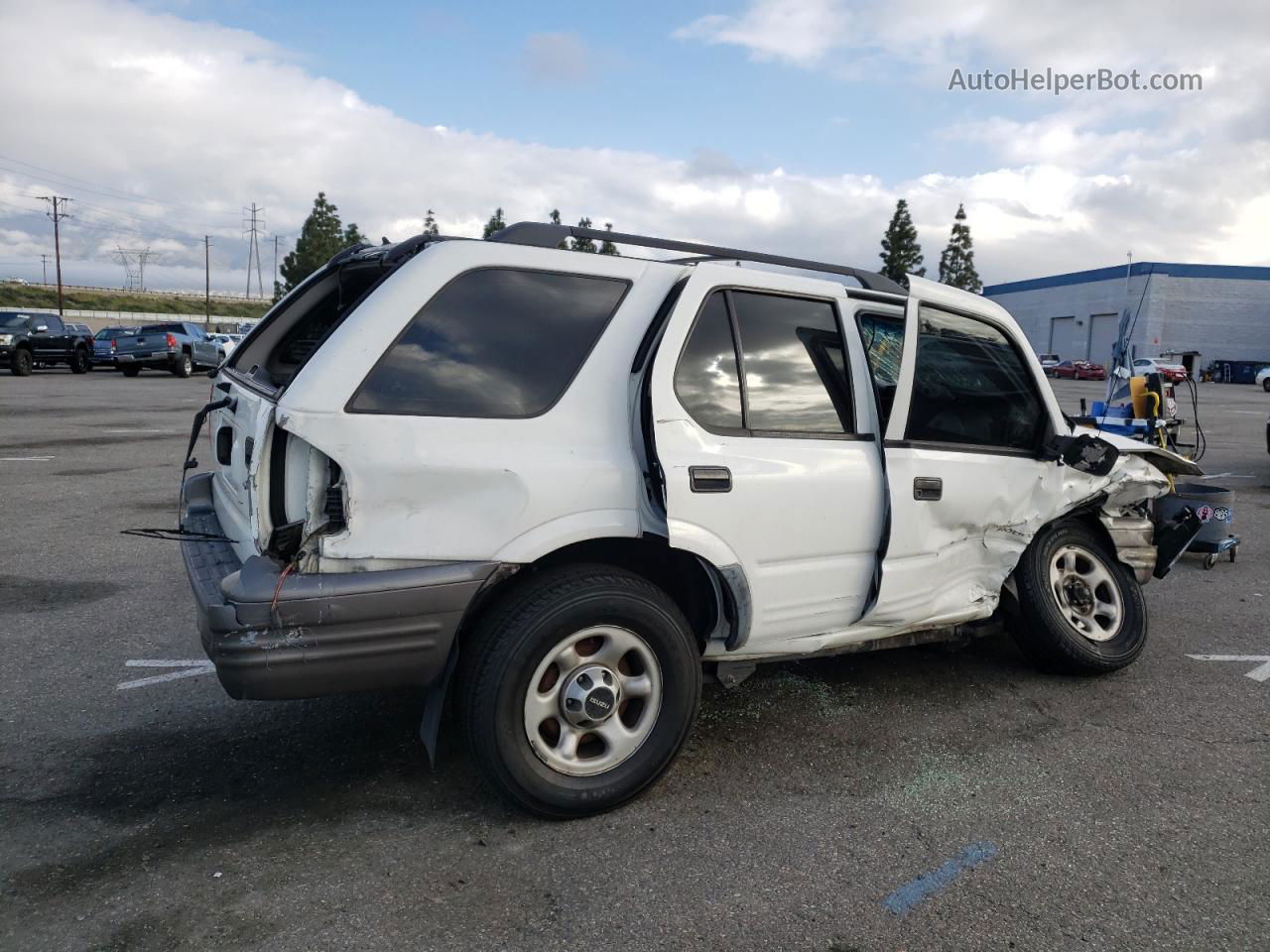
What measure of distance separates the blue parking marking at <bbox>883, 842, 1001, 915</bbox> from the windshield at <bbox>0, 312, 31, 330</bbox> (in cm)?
2960

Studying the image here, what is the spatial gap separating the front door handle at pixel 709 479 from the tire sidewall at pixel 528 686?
16.5 inches

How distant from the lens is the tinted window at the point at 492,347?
9.55ft

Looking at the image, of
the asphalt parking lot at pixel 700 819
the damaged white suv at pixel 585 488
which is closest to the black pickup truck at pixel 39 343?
the asphalt parking lot at pixel 700 819

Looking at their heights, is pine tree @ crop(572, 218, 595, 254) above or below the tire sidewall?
above

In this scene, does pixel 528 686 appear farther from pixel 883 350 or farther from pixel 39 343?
pixel 39 343

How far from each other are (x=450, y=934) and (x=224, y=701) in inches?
80.3

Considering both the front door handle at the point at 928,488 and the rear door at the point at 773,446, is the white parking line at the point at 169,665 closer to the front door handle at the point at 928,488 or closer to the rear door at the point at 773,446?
the rear door at the point at 773,446

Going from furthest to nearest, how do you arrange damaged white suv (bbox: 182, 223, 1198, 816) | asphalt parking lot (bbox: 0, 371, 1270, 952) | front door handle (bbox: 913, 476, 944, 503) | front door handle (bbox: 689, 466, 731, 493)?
front door handle (bbox: 913, 476, 944, 503) < front door handle (bbox: 689, 466, 731, 493) < damaged white suv (bbox: 182, 223, 1198, 816) < asphalt parking lot (bbox: 0, 371, 1270, 952)

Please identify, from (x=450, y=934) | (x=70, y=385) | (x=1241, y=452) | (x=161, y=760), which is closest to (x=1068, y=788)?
(x=450, y=934)

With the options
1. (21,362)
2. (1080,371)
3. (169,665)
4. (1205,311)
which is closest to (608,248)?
(169,665)

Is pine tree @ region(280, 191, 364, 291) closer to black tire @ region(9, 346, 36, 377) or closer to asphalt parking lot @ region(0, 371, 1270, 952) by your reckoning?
black tire @ region(9, 346, 36, 377)

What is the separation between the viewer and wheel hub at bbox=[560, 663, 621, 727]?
307 centimetres

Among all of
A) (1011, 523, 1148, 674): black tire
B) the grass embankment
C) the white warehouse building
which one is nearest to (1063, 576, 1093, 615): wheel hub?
(1011, 523, 1148, 674): black tire

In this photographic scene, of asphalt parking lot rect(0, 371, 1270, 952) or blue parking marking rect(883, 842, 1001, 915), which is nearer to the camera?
asphalt parking lot rect(0, 371, 1270, 952)
